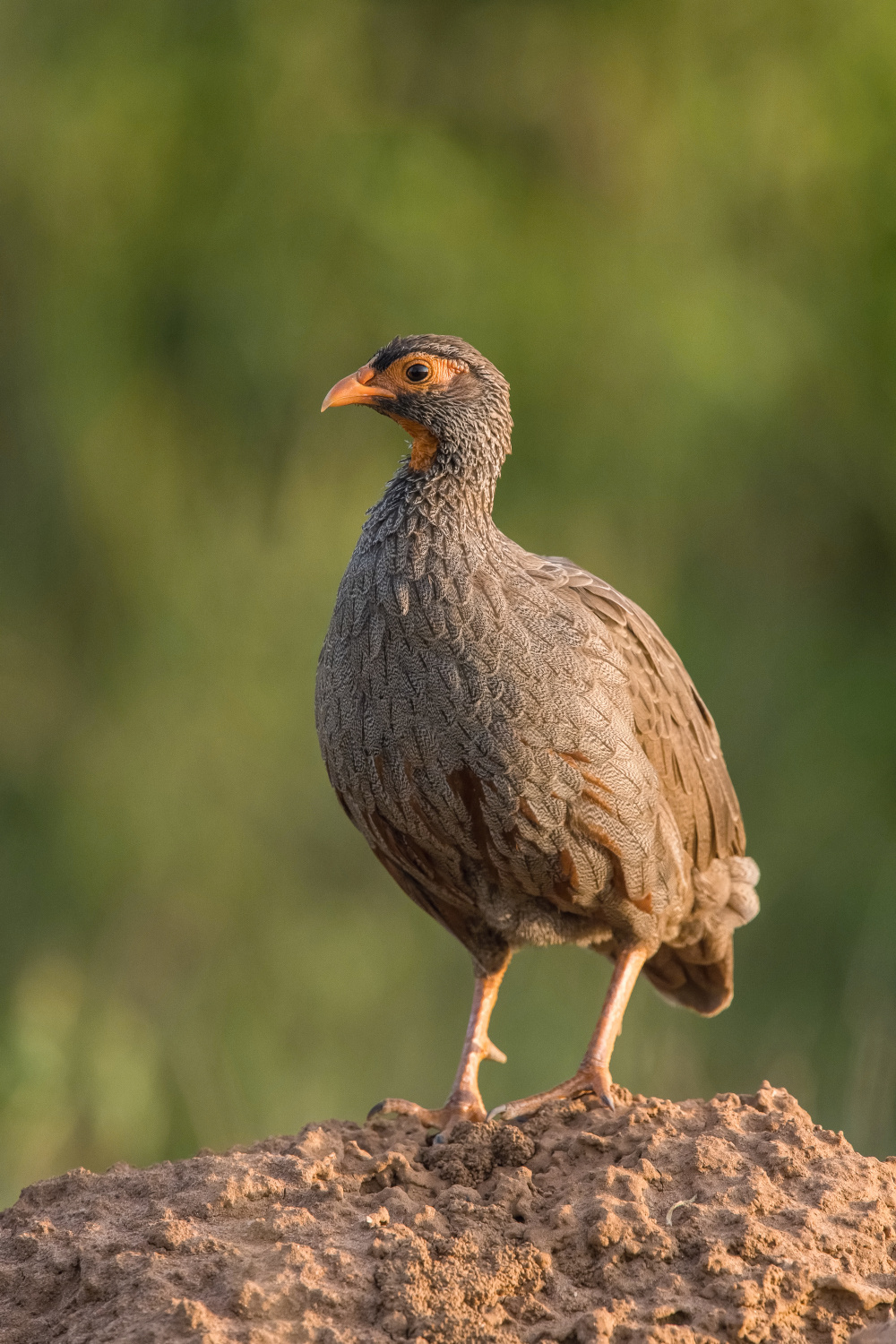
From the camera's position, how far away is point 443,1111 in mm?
4543

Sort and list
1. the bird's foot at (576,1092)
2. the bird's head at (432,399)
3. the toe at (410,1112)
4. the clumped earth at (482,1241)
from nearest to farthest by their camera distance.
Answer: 1. the clumped earth at (482,1241)
2. the bird's foot at (576,1092)
3. the bird's head at (432,399)
4. the toe at (410,1112)

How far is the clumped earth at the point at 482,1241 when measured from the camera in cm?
294

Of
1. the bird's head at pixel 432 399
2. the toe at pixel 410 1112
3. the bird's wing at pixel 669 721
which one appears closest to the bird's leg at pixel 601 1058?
the toe at pixel 410 1112

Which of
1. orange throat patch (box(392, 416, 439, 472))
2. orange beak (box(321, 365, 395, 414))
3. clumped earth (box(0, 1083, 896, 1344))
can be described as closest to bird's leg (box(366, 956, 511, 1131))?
clumped earth (box(0, 1083, 896, 1344))

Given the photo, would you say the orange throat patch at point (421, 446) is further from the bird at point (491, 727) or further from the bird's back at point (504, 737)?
the bird's back at point (504, 737)

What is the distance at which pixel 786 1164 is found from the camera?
11.4 feet

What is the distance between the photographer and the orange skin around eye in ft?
14.3

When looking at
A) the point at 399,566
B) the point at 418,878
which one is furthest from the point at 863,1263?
the point at 399,566

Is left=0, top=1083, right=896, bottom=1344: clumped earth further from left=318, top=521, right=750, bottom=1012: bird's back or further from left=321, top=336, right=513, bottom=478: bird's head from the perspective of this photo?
left=321, top=336, right=513, bottom=478: bird's head

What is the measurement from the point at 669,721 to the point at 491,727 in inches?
35.2

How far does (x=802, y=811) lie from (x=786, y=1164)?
19.0 feet

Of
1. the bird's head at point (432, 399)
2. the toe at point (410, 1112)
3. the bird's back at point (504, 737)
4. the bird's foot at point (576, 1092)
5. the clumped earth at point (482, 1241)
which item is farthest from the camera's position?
the toe at point (410, 1112)

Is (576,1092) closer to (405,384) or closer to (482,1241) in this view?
(482,1241)

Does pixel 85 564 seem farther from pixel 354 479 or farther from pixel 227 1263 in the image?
pixel 227 1263
